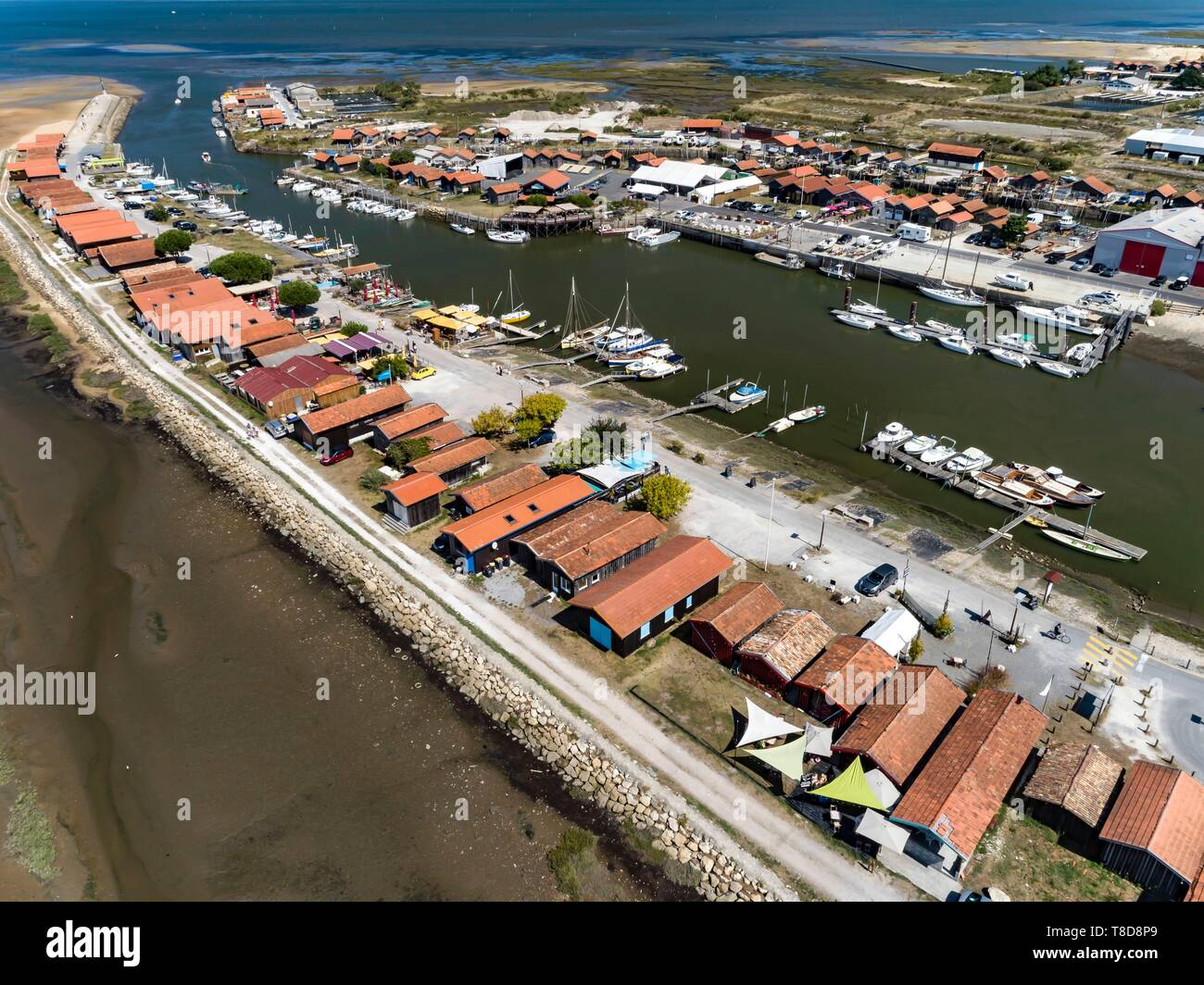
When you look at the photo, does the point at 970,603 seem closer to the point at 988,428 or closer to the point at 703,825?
the point at 703,825

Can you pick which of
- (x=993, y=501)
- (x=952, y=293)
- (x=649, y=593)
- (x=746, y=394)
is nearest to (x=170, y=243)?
(x=746, y=394)

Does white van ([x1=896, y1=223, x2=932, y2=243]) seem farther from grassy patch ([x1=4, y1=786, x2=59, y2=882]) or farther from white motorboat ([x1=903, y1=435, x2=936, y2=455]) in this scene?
grassy patch ([x1=4, y1=786, x2=59, y2=882])

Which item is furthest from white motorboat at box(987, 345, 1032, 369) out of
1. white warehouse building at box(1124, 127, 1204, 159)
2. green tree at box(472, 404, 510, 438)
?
white warehouse building at box(1124, 127, 1204, 159)

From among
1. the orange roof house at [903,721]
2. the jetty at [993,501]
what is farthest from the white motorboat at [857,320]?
the orange roof house at [903,721]

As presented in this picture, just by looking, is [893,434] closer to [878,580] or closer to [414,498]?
[878,580]

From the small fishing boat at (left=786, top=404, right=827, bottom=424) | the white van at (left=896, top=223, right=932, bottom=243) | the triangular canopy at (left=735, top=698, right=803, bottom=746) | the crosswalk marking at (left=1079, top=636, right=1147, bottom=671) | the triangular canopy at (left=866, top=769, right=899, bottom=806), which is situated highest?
the white van at (left=896, top=223, right=932, bottom=243)

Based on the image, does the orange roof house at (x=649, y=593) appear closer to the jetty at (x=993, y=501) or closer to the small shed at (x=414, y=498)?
the small shed at (x=414, y=498)
